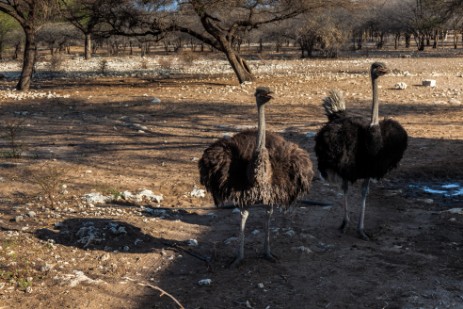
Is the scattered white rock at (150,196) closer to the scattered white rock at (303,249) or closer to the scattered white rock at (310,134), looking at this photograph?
the scattered white rock at (303,249)

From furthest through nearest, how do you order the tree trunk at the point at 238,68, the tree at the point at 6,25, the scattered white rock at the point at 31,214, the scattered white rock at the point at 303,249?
the tree at the point at 6,25
the tree trunk at the point at 238,68
the scattered white rock at the point at 31,214
the scattered white rock at the point at 303,249

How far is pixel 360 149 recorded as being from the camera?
5.89m

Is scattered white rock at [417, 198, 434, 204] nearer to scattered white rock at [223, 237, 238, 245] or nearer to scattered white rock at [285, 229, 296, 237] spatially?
scattered white rock at [285, 229, 296, 237]

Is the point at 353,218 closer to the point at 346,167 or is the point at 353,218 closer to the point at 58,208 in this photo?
the point at 346,167

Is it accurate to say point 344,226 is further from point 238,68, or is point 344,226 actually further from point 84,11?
point 84,11

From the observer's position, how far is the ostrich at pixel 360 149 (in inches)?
230

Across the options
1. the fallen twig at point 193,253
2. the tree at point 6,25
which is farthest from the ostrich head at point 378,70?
the tree at point 6,25

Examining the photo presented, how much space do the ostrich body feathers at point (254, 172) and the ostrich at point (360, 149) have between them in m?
0.77

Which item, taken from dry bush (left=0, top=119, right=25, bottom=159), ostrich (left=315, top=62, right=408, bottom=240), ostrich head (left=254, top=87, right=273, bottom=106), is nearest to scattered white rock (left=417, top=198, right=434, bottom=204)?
ostrich (left=315, top=62, right=408, bottom=240)

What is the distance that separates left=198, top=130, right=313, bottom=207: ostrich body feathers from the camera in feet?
15.9

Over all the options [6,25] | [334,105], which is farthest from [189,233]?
[6,25]

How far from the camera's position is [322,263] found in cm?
519

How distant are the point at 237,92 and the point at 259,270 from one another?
37.5 feet

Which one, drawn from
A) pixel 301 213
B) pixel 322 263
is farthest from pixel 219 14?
pixel 322 263
